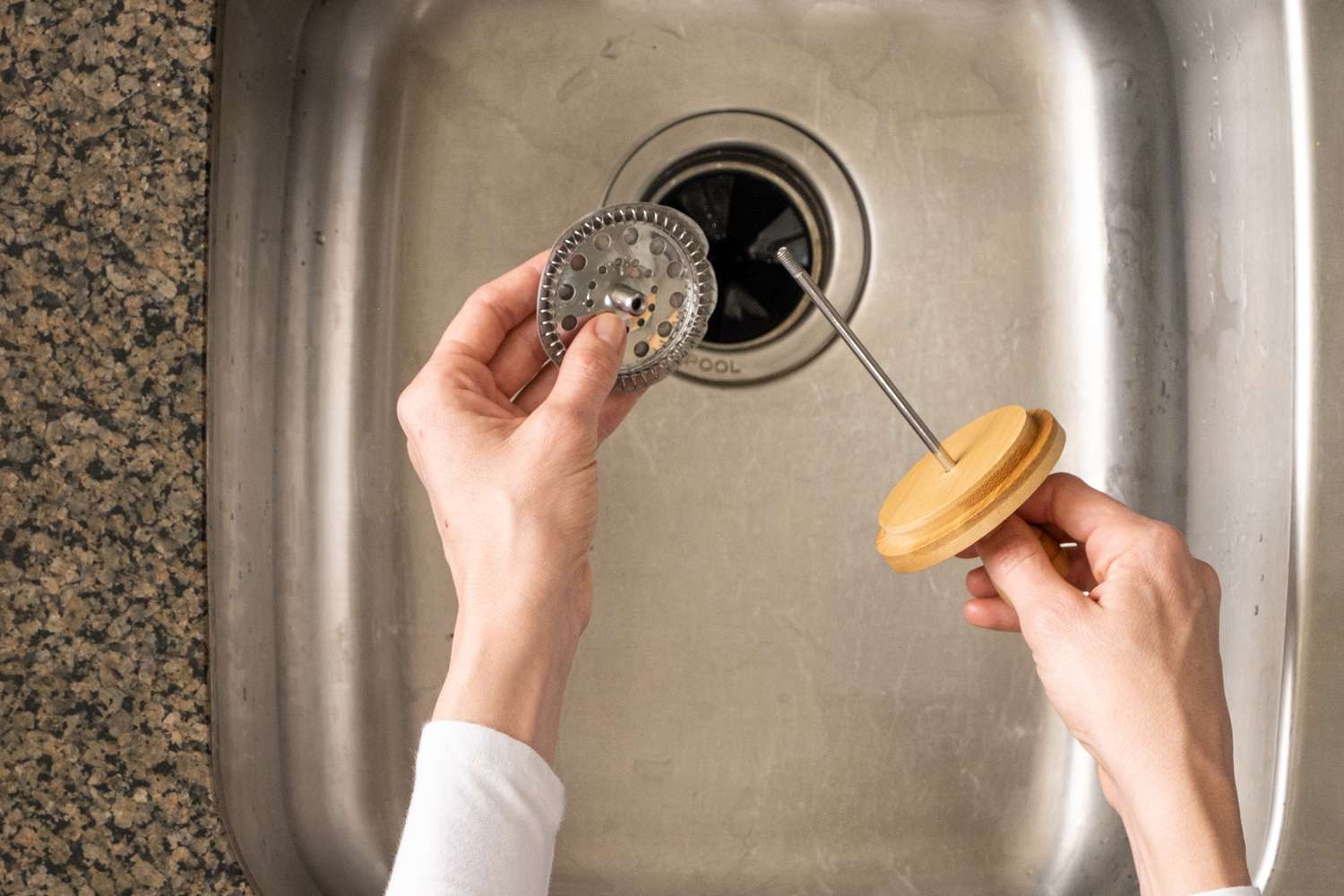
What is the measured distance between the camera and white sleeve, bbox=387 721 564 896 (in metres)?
0.44

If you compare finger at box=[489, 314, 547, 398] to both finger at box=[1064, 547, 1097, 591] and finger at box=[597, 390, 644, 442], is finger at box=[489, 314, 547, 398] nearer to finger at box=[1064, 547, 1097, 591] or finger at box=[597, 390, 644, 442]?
finger at box=[597, 390, 644, 442]

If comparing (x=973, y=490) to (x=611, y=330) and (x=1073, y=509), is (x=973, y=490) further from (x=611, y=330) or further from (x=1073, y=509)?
(x=611, y=330)

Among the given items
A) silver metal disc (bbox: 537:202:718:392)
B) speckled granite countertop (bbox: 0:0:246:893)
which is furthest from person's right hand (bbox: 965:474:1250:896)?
speckled granite countertop (bbox: 0:0:246:893)

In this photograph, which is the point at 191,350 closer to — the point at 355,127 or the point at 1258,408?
the point at 355,127

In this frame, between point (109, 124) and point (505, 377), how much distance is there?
26cm

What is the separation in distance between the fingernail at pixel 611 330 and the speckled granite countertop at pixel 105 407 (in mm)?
238

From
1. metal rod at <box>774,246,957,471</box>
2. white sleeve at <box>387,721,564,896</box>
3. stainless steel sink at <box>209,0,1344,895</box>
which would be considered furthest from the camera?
stainless steel sink at <box>209,0,1344,895</box>

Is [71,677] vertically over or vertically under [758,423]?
under

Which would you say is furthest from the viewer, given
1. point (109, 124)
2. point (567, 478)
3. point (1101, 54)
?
point (1101, 54)

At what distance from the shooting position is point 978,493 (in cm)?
48

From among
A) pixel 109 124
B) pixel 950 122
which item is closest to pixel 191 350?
pixel 109 124

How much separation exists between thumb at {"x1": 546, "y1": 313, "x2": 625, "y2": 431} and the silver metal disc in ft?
0.09

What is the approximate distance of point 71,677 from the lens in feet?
1.98

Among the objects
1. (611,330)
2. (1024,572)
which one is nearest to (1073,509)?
(1024,572)
